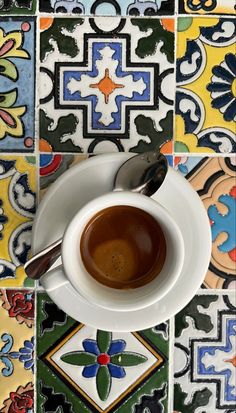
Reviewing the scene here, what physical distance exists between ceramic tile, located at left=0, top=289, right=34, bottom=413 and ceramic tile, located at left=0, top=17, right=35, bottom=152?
18 centimetres

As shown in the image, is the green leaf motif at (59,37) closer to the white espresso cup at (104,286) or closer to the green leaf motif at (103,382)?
the white espresso cup at (104,286)

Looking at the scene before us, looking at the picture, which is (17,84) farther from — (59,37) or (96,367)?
(96,367)

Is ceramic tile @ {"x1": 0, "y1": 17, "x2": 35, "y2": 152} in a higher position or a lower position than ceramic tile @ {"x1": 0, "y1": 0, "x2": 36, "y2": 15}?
lower

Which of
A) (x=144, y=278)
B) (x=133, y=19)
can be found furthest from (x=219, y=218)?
(x=133, y=19)

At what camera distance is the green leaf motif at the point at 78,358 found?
2.60ft

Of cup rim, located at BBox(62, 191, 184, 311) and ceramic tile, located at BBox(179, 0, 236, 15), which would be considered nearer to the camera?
cup rim, located at BBox(62, 191, 184, 311)

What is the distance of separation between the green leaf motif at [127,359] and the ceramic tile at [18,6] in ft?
1.32

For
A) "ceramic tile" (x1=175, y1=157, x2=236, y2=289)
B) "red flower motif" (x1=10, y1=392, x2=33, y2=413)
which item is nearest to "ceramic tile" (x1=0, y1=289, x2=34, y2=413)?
"red flower motif" (x1=10, y1=392, x2=33, y2=413)

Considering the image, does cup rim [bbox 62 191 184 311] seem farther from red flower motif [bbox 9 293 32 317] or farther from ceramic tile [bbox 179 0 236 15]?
ceramic tile [bbox 179 0 236 15]

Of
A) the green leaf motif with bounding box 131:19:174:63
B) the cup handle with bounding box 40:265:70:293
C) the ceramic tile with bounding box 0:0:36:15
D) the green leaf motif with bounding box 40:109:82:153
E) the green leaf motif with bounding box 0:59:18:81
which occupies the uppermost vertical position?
the ceramic tile with bounding box 0:0:36:15

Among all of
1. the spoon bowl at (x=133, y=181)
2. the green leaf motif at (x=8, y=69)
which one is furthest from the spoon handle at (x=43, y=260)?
the green leaf motif at (x=8, y=69)

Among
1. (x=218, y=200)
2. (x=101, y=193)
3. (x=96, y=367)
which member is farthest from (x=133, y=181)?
(x=96, y=367)

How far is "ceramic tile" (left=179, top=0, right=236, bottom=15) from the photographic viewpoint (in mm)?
762

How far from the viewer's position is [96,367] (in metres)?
0.79
